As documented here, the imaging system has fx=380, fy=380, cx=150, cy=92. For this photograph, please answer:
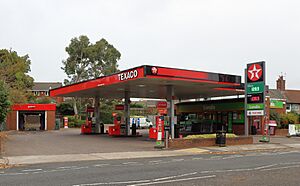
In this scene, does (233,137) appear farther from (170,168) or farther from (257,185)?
(257,185)

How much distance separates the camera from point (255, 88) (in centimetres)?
2709

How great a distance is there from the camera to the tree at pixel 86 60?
57688 mm

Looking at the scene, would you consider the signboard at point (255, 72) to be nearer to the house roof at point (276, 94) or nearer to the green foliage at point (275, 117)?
the green foliage at point (275, 117)

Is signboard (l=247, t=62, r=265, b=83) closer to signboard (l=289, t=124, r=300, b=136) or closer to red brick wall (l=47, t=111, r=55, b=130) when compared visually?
signboard (l=289, t=124, r=300, b=136)

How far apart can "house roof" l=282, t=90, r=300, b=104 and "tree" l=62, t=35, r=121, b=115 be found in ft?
95.5

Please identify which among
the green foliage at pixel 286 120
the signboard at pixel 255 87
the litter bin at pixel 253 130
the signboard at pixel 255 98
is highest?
the signboard at pixel 255 87

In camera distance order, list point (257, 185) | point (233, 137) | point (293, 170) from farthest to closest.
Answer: point (233, 137) → point (293, 170) → point (257, 185)

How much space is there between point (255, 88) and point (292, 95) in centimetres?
4162

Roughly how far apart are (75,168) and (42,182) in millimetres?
3209

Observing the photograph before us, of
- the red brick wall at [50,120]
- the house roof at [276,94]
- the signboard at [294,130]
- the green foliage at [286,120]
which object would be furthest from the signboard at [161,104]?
the house roof at [276,94]

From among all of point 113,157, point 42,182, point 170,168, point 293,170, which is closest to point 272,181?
point 293,170

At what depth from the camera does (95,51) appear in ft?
190

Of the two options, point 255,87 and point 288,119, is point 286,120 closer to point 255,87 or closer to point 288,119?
point 288,119

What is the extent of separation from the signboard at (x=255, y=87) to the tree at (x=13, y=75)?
2561 cm
